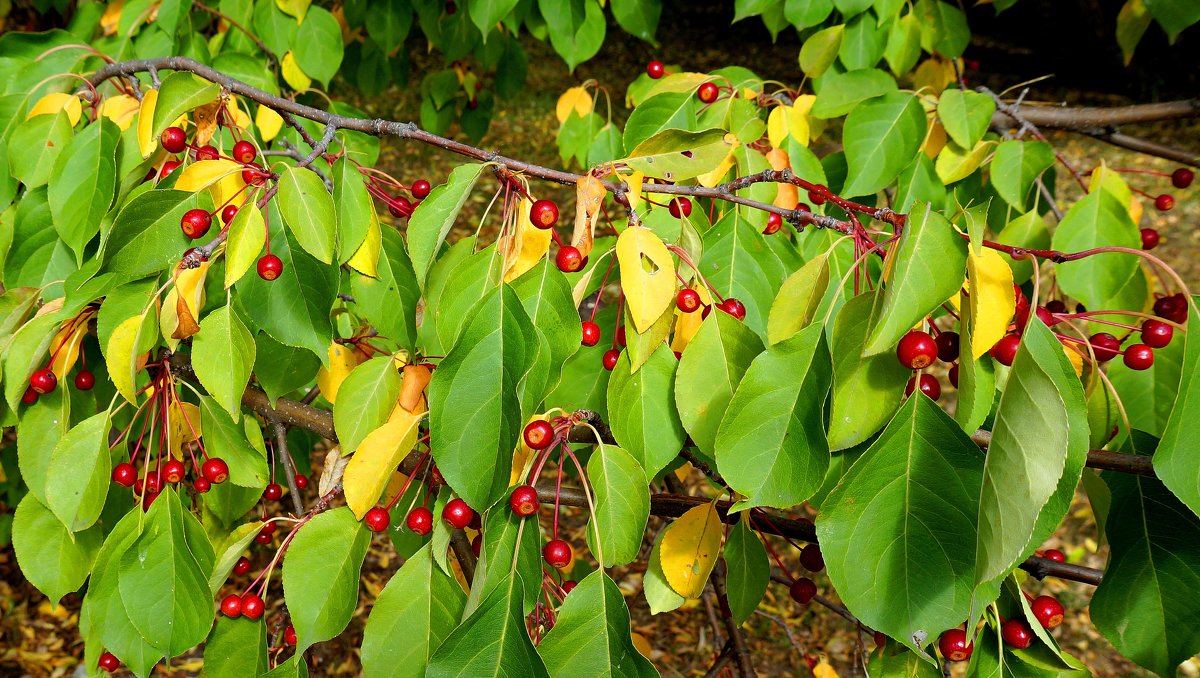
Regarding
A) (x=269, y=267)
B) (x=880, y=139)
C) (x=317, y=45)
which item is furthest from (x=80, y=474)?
(x=317, y=45)

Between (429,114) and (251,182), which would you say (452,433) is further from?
(429,114)

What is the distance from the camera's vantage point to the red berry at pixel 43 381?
1.49 m

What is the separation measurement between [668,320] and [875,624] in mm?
474

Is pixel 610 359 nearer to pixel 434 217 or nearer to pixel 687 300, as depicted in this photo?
pixel 687 300

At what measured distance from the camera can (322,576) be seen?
Answer: 127 centimetres

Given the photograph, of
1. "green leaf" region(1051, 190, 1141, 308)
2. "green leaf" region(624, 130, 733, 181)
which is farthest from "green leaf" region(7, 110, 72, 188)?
"green leaf" region(1051, 190, 1141, 308)

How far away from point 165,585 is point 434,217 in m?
0.77

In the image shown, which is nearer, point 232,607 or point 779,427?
point 779,427

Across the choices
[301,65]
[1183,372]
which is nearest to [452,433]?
[1183,372]

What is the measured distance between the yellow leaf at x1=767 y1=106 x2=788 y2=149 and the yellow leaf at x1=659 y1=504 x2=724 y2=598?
1159mm

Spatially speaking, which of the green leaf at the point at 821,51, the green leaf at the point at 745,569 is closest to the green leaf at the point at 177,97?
the green leaf at the point at 745,569

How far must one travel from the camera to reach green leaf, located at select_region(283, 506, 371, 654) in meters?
1.25

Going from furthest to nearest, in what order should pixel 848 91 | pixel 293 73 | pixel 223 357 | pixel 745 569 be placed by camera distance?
pixel 293 73 → pixel 848 91 → pixel 745 569 → pixel 223 357

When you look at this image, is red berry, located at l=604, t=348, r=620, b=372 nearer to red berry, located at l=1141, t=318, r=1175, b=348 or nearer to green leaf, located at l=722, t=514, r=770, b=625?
green leaf, located at l=722, t=514, r=770, b=625
